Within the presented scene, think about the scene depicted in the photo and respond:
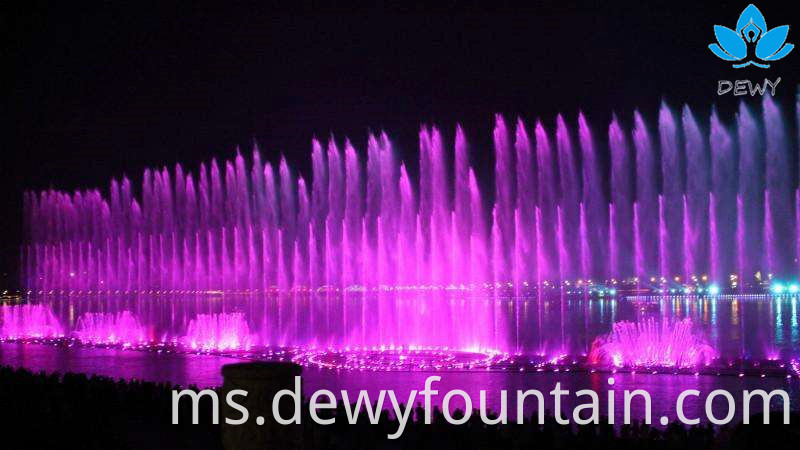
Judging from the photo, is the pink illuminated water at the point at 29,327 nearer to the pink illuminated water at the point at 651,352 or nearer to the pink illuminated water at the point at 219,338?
the pink illuminated water at the point at 219,338

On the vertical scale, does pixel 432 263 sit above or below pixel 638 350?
above

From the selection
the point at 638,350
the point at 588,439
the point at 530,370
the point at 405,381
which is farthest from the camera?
the point at 638,350

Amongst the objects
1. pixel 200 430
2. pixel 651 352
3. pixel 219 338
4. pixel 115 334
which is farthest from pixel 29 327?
pixel 200 430

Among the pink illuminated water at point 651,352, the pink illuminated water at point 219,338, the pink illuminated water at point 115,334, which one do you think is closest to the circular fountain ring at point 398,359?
the pink illuminated water at point 651,352

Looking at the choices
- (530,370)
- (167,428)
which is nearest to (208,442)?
(167,428)

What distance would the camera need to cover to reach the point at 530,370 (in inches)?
635

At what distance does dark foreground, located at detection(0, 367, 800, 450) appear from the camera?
6.91 m

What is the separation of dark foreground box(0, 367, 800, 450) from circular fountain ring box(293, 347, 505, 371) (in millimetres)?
7042

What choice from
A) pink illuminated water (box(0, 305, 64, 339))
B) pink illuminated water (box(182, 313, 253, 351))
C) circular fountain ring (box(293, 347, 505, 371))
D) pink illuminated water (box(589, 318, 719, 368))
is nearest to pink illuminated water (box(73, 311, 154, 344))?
pink illuminated water (box(0, 305, 64, 339))

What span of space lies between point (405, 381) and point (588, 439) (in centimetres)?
803

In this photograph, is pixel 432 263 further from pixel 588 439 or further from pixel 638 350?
pixel 588 439

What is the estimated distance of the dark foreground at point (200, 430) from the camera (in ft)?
22.7

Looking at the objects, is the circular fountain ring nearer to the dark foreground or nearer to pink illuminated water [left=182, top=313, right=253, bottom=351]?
pink illuminated water [left=182, top=313, right=253, bottom=351]

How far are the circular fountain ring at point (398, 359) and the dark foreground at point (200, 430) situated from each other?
7.04 meters
